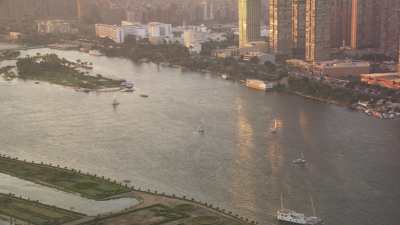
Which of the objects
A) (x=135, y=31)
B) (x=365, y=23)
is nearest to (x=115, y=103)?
(x=365, y=23)

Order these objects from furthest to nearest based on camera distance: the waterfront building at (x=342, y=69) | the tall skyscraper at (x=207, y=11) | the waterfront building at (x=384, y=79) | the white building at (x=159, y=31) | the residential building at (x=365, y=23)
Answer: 1. the tall skyscraper at (x=207, y=11)
2. the white building at (x=159, y=31)
3. the residential building at (x=365, y=23)
4. the waterfront building at (x=342, y=69)
5. the waterfront building at (x=384, y=79)

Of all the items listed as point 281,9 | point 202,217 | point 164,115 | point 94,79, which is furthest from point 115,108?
point 281,9

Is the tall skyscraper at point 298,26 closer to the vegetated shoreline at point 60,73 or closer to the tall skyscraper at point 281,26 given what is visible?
the tall skyscraper at point 281,26

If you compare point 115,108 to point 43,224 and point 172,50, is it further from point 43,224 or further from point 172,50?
point 172,50

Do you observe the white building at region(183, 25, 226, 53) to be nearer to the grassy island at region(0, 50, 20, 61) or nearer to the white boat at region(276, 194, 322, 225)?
the grassy island at region(0, 50, 20, 61)

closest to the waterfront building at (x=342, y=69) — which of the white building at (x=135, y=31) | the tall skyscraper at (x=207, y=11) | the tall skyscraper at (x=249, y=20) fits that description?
the tall skyscraper at (x=249, y=20)

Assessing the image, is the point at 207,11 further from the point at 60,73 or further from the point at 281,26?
the point at 60,73
